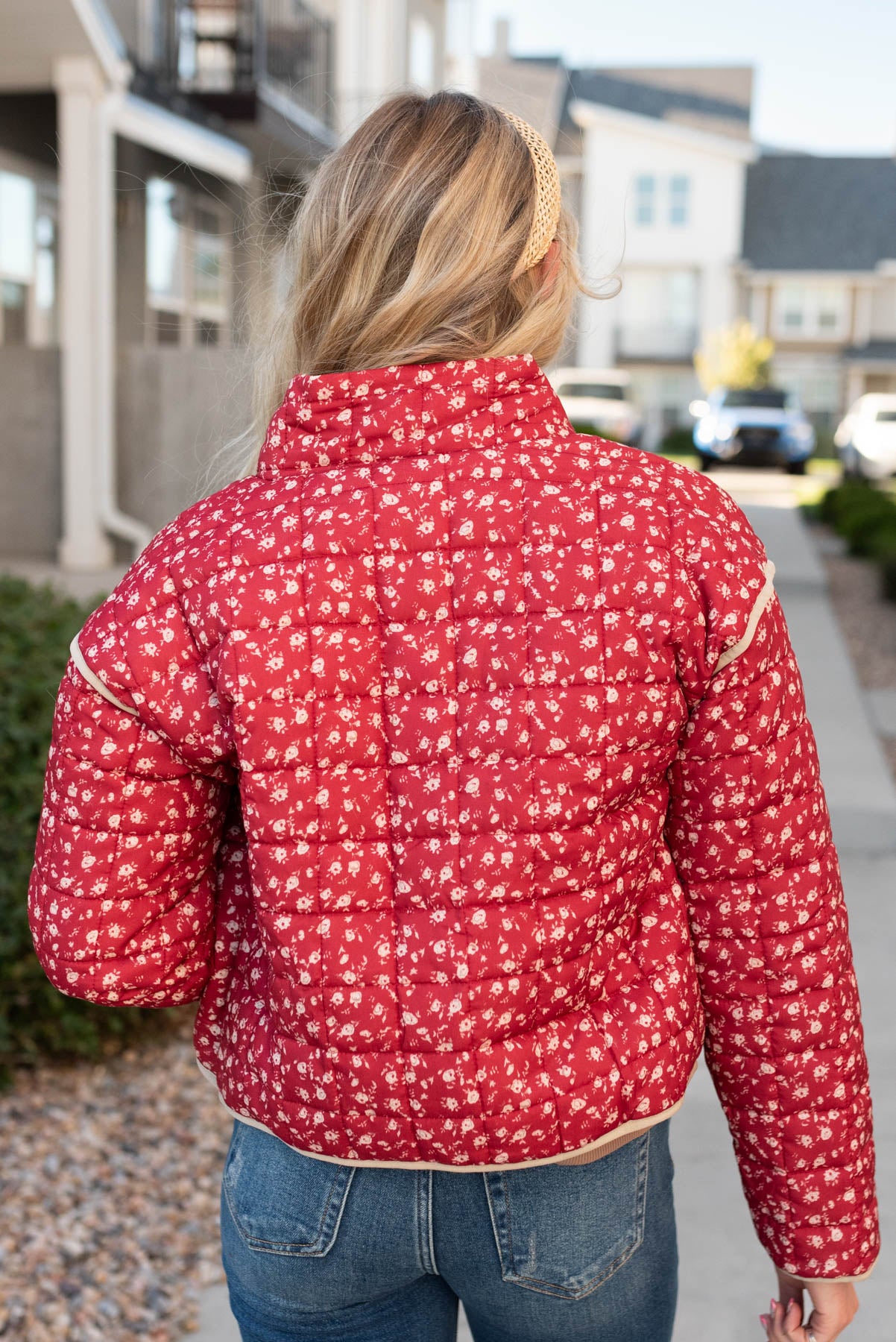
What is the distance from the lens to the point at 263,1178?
4.66ft

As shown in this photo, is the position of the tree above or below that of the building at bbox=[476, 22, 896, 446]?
below

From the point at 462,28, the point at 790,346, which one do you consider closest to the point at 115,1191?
the point at 462,28

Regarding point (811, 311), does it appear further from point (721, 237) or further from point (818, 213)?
point (721, 237)

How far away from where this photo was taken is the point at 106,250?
29.8 ft

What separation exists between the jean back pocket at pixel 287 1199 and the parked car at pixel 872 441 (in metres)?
26.0

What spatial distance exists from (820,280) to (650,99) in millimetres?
7410

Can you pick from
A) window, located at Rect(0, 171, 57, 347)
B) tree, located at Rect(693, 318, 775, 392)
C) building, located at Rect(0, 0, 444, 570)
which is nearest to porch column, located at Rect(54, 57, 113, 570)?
building, located at Rect(0, 0, 444, 570)

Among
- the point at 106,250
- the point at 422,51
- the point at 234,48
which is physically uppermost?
the point at 422,51

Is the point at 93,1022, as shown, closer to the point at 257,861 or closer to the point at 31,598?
the point at 31,598

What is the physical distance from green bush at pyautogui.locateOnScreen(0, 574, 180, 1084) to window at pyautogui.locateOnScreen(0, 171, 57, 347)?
7.19 m

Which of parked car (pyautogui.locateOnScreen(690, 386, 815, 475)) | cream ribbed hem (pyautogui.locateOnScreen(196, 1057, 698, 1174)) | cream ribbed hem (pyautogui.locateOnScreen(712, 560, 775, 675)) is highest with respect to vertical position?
cream ribbed hem (pyautogui.locateOnScreen(712, 560, 775, 675))

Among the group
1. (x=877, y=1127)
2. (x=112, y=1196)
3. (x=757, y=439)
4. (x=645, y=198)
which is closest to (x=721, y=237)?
(x=645, y=198)

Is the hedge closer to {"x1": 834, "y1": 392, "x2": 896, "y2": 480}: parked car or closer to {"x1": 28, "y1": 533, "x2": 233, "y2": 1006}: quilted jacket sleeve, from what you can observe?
{"x1": 834, "y1": 392, "x2": 896, "y2": 480}: parked car

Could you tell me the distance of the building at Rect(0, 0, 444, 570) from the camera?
8898 millimetres
